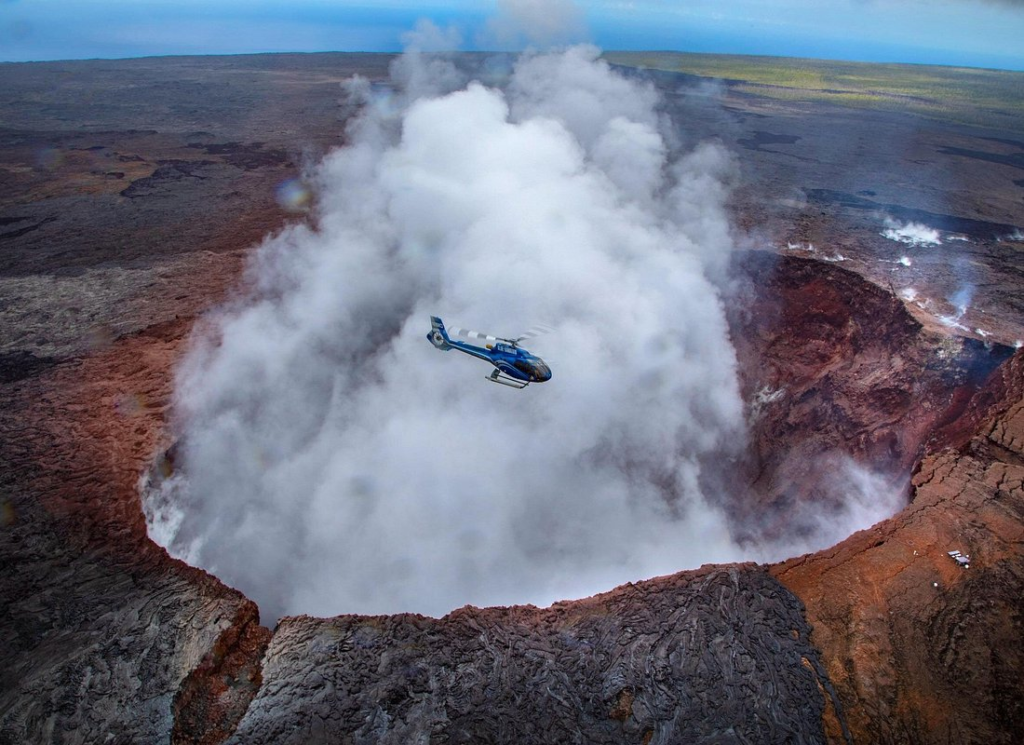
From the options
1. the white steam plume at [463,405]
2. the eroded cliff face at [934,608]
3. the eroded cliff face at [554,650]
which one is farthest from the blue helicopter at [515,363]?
the eroded cliff face at [934,608]

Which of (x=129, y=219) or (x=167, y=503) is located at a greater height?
(x=129, y=219)

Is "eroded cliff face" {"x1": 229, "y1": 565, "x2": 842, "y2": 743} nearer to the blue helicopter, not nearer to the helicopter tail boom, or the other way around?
the blue helicopter

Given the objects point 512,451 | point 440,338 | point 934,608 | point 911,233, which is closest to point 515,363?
point 440,338

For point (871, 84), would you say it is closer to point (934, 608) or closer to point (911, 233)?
point (911, 233)

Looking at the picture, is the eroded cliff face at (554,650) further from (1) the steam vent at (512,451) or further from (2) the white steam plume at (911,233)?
(2) the white steam plume at (911,233)

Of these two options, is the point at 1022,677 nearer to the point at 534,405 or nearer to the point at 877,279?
the point at 534,405

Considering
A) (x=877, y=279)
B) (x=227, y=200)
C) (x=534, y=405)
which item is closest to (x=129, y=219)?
(x=227, y=200)
